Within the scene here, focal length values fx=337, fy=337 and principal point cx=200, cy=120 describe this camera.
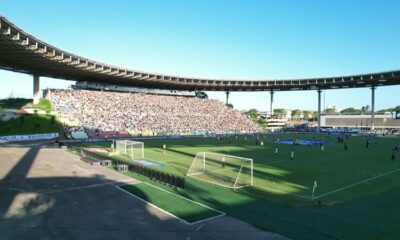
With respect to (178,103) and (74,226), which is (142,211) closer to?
(74,226)

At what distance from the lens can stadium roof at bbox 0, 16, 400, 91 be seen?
5419 cm

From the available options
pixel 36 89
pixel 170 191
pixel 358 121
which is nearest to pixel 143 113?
pixel 36 89

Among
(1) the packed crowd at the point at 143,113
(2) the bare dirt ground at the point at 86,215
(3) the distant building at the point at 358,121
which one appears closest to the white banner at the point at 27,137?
(1) the packed crowd at the point at 143,113

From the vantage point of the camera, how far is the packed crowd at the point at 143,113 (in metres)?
75.9

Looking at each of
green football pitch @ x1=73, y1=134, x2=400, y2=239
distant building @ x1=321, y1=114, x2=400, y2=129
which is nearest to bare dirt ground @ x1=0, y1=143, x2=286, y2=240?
green football pitch @ x1=73, y1=134, x2=400, y2=239

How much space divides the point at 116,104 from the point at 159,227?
2949 inches

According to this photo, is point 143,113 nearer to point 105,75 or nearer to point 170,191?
point 105,75

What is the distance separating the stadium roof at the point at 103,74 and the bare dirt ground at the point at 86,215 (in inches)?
1193

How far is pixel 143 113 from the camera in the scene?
291 ft

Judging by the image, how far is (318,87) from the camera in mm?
118125

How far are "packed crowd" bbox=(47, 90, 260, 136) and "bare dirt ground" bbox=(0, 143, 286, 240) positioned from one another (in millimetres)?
45527

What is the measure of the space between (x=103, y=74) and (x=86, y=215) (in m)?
70.3

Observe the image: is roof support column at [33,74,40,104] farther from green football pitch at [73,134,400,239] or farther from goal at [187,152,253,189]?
goal at [187,152,253,189]

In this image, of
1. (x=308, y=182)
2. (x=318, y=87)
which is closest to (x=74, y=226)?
(x=308, y=182)
